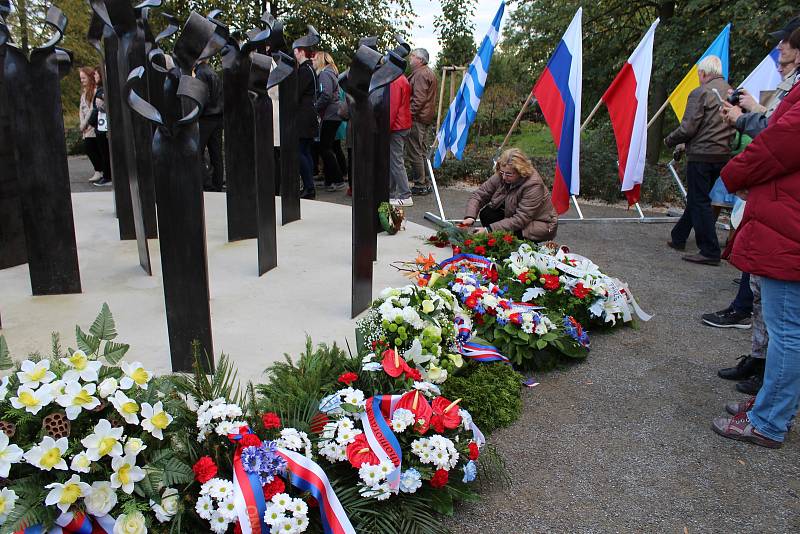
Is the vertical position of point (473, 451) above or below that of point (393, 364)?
below

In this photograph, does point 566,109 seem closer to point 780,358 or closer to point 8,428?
point 780,358

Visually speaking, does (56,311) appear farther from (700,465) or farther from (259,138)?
(700,465)

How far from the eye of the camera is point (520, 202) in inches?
223

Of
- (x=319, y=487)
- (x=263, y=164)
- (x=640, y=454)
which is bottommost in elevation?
(x=640, y=454)

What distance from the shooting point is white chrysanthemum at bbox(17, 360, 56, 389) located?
216 cm

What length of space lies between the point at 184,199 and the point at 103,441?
4.66 feet

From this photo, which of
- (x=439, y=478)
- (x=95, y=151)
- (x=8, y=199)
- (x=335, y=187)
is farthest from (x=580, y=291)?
(x=95, y=151)

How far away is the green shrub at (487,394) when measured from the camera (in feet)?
11.2

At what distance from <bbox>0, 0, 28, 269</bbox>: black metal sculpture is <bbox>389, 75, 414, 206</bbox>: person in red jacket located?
14.9ft

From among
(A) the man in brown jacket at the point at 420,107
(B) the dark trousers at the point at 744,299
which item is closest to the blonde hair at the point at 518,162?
(B) the dark trousers at the point at 744,299

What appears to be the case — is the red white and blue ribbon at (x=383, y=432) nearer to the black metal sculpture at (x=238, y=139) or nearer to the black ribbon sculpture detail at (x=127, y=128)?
the black ribbon sculpture detail at (x=127, y=128)

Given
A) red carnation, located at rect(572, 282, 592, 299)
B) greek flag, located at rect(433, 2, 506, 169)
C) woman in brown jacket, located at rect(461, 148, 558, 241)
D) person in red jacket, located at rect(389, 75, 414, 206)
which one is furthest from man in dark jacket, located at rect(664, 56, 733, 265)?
person in red jacket, located at rect(389, 75, 414, 206)

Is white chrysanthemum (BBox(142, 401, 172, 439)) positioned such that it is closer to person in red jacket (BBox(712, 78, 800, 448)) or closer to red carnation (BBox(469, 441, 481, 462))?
red carnation (BBox(469, 441, 481, 462))

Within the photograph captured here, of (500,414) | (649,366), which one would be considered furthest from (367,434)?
(649,366)
